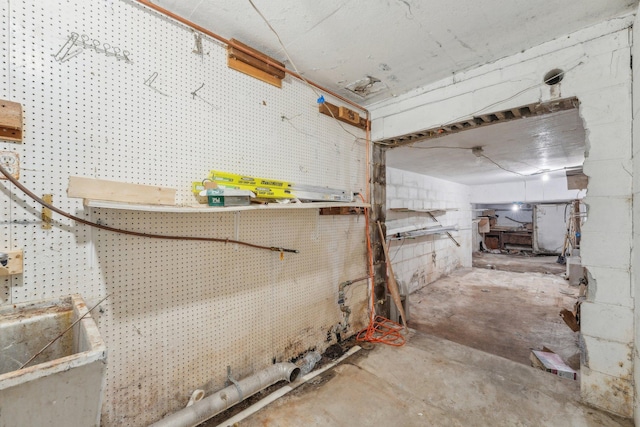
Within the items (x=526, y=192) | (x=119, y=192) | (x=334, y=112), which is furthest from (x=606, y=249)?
(x=526, y=192)

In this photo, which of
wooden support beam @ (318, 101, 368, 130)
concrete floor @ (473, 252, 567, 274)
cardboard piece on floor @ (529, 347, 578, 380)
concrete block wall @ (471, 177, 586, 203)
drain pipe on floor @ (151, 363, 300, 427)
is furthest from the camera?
concrete floor @ (473, 252, 567, 274)

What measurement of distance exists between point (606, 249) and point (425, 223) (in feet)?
12.7

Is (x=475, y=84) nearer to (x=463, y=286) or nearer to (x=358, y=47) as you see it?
(x=358, y=47)

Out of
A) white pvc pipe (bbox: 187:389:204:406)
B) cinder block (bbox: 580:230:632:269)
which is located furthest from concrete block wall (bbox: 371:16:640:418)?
white pvc pipe (bbox: 187:389:204:406)

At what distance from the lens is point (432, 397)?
5.97 ft

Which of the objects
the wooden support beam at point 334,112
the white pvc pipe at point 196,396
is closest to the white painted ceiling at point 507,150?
the wooden support beam at point 334,112

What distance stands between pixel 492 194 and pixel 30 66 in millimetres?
8438

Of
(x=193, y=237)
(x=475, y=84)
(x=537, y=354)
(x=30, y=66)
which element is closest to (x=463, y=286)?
(x=537, y=354)

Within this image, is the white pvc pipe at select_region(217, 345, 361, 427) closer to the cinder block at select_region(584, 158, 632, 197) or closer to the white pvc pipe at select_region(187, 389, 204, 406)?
the white pvc pipe at select_region(187, 389, 204, 406)

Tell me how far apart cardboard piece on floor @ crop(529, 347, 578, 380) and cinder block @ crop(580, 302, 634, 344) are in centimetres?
67

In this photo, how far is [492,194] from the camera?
7164 millimetres

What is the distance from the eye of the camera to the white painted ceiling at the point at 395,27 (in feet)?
4.88

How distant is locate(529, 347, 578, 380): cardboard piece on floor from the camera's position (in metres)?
2.10

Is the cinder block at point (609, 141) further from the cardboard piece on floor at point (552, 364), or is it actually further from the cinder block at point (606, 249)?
→ the cardboard piece on floor at point (552, 364)
